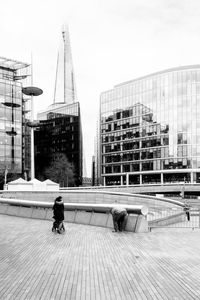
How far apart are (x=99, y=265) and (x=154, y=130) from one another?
8048 centimetres

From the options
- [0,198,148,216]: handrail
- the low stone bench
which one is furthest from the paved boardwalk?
[0,198,148,216]: handrail

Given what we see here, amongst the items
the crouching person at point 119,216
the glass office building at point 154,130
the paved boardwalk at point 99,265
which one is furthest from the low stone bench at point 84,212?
the glass office building at point 154,130

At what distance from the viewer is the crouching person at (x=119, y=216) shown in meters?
12.9

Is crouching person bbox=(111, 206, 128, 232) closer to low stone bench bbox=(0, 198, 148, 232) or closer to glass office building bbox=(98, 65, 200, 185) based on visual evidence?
low stone bench bbox=(0, 198, 148, 232)

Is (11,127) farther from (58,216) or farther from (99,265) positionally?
(99,265)

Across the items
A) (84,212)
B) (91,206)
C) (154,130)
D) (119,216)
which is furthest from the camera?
(154,130)

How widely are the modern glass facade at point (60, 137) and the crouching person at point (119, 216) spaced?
94015 millimetres

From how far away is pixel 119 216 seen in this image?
12961 mm

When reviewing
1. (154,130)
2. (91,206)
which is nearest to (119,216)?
(91,206)

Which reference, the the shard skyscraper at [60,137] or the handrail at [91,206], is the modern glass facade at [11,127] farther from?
the handrail at [91,206]

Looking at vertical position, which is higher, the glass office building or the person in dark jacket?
the glass office building

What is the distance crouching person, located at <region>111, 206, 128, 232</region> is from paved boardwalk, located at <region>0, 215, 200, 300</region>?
0.41m

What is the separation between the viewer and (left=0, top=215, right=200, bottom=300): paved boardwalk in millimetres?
6234

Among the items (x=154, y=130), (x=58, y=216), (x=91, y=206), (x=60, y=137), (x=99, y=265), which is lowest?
(x=99, y=265)
